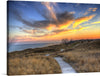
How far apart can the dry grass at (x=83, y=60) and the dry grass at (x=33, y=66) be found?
0.65 meters

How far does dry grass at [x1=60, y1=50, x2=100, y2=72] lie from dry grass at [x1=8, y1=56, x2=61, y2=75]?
655 mm

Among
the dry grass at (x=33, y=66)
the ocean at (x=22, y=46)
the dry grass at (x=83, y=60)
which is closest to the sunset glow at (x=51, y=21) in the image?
the ocean at (x=22, y=46)

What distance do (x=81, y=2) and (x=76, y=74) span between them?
3.27 metres

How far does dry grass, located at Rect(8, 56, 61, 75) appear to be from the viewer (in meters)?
5.05

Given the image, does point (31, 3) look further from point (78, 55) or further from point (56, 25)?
point (78, 55)

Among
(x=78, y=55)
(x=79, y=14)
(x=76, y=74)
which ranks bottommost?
(x=76, y=74)

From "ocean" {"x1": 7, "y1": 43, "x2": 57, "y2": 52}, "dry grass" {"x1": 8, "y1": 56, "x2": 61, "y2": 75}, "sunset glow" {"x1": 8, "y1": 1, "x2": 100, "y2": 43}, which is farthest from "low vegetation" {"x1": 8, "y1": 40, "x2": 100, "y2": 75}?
"sunset glow" {"x1": 8, "y1": 1, "x2": 100, "y2": 43}

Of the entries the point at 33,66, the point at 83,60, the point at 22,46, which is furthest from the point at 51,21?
the point at 83,60

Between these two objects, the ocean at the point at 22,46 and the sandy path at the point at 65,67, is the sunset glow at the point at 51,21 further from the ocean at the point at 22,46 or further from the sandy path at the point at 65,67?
the sandy path at the point at 65,67

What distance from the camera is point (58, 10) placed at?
5332 mm

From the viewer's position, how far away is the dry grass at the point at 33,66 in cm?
505

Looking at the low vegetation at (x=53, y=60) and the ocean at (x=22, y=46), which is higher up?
the ocean at (x=22, y=46)

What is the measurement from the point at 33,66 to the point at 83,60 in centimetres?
226
